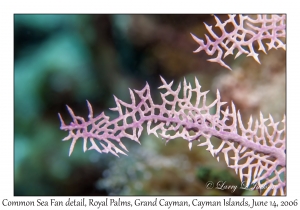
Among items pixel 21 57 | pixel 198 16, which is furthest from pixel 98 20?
pixel 198 16

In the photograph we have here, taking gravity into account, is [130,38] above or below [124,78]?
above

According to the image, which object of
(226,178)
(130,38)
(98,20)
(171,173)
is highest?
(98,20)

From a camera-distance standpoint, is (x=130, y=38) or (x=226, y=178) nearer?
(x=226, y=178)

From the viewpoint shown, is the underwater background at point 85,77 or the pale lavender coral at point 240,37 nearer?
the pale lavender coral at point 240,37

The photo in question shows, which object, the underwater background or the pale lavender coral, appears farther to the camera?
the underwater background

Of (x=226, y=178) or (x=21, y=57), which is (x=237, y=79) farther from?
(x=21, y=57)

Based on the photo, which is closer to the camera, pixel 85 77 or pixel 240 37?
pixel 240 37
